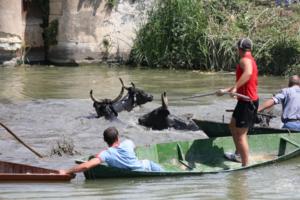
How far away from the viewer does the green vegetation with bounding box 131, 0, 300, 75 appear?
75.8 feet

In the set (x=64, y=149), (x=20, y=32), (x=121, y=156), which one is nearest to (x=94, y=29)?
(x=20, y=32)

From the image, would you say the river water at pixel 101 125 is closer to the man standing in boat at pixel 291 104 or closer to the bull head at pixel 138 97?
the bull head at pixel 138 97

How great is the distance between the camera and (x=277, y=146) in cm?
1212

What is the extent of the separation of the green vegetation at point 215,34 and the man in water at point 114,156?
1343 cm

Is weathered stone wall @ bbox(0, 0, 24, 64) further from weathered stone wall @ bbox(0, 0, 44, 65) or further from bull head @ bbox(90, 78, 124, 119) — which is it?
bull head @ bbox(90, 78, 124, 119)

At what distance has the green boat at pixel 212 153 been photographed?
1113cm

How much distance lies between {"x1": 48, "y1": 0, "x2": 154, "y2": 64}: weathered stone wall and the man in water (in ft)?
52.4

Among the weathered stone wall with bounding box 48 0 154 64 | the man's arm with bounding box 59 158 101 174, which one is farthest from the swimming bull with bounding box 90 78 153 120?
the weathered stone wall with bounding box 48 0 154 64

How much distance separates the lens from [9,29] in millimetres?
25469

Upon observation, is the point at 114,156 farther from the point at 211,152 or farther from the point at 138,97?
the point at 138,97

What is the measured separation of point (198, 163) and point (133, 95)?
427cm

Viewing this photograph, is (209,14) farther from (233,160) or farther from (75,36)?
(233,160)

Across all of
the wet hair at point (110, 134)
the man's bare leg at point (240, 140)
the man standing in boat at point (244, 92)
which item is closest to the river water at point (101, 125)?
the man's bare leg at point (240, 140)

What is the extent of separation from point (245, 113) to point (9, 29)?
1600 cm
